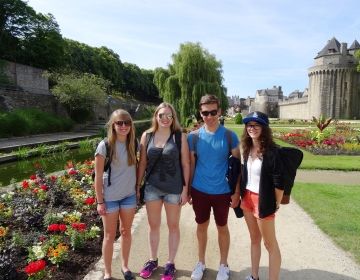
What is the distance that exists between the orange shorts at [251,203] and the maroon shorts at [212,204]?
0.21m

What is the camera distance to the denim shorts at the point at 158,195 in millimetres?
3621

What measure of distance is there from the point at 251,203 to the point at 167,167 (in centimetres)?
86

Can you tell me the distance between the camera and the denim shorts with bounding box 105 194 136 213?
350 centimetres

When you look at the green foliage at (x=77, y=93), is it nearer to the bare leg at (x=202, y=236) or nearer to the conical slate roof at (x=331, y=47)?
the bare leg at (x=202, y=236)

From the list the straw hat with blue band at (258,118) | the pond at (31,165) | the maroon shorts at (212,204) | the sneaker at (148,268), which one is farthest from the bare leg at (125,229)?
the pond at (31,165)

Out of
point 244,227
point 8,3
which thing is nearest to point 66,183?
point 244,227

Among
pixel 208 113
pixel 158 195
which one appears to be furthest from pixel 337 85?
pixel 158 195

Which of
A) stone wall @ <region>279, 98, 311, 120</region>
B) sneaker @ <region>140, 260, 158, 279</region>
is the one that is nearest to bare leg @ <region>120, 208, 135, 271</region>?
sneaker @ <region>140, 260, 158, 279</region>

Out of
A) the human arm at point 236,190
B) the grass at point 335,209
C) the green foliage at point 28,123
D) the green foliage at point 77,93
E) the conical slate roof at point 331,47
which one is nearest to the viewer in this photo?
the human arm at point 236,190

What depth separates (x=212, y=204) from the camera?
3.63m

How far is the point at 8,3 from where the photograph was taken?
101 ft

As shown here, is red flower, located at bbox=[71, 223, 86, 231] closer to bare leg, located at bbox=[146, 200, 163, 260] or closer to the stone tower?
bare leg, located at bbox=[146, 200, 163, 260]

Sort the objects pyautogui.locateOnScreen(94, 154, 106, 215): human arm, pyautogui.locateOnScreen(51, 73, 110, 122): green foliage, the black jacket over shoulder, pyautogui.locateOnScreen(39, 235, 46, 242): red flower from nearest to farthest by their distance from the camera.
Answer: the black jacket over shoulder, pyautogui.locateOnScreen(94, 154, 106, 215): human arm, pyautogui.locateOnScreen(39, 235, 46, 242): red flower, pyautogui.locateOnScreen(51, 73, 110, 122): green foliage

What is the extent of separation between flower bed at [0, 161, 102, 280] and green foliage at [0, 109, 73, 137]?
14749 millimetres
